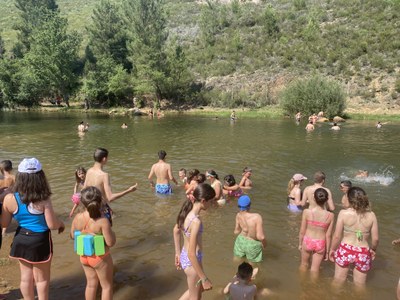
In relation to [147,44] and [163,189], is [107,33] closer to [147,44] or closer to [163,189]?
[147,44]

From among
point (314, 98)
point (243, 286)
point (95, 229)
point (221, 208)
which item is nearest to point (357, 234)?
point (243, 286)

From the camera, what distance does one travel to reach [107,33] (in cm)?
5838

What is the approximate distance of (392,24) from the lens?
5453cm

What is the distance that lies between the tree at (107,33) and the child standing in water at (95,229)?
5764 cm

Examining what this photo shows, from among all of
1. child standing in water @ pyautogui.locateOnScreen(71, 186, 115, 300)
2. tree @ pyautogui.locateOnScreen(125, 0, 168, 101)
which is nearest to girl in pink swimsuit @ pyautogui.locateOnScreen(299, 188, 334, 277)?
child standing in water @ pyautogui.locateOnScreen(71, 186, 115, 300)

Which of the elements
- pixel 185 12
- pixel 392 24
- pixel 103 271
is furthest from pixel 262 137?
pixel 185 12

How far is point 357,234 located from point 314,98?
3528 centimetres

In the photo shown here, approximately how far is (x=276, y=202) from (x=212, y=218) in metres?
2.46

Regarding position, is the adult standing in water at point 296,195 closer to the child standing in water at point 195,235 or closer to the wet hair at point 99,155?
the wet hair at point 99,155

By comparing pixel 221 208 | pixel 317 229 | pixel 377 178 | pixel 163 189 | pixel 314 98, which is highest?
pixel 314 98

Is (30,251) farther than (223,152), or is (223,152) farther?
(223,152)

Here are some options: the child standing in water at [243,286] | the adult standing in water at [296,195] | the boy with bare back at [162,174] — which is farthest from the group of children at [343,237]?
the boy with bare back at [162,174]

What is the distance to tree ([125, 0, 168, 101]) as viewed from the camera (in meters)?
51.8

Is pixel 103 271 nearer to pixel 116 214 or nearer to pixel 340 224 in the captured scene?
pixel 340 224
